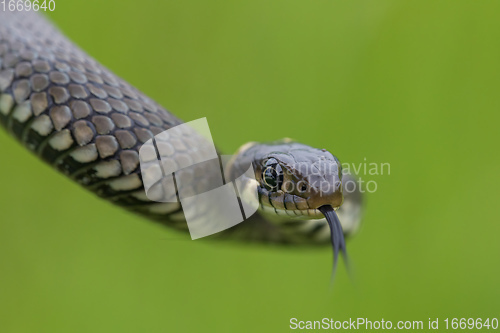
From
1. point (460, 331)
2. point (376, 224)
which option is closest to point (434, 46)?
point (376, 224)

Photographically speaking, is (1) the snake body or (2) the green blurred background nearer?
(1) the snake body

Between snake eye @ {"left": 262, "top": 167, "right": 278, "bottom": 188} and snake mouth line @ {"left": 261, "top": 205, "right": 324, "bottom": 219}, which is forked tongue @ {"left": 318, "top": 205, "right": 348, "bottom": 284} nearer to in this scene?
snake mouth line @ {"left": 261, "top": 205, "right": 324, "bottom": 219}

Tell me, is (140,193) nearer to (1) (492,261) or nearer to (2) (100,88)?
(2) (100,88)

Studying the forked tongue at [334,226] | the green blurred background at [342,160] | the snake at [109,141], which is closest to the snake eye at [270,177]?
the snake at [109,141]

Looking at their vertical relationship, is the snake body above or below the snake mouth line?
above

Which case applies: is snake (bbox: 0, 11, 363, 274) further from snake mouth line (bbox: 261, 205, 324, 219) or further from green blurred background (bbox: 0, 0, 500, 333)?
green blurred background (bbox: 0, 0, 500, 333)

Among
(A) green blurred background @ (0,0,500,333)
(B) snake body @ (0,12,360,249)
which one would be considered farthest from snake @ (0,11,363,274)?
(A) green blurred background @ (0,0,500,333)
